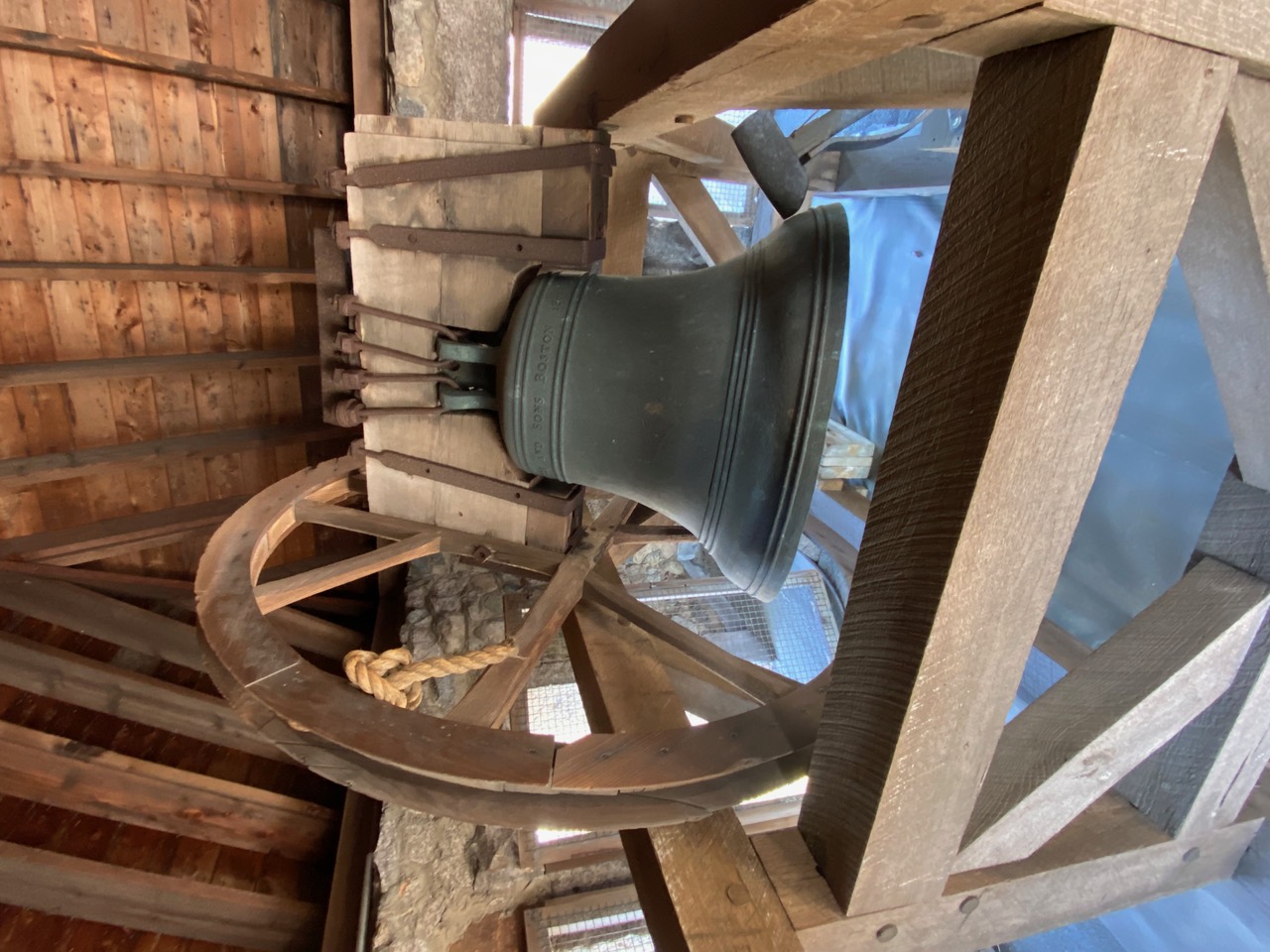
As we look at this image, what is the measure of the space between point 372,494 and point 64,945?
1.79 m

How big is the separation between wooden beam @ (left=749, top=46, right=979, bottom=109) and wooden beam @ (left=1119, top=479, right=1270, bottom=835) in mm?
697

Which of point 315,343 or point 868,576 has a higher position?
point 868,576

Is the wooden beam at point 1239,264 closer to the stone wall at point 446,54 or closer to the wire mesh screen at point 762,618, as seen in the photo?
the stone wall at point 446,54

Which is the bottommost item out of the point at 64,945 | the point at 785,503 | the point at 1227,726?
the point at 64,945

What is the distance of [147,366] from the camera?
96.2 inches

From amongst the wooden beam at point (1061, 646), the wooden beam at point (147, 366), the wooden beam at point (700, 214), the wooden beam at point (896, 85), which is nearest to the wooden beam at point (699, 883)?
the wooden beam at point (896, 85)

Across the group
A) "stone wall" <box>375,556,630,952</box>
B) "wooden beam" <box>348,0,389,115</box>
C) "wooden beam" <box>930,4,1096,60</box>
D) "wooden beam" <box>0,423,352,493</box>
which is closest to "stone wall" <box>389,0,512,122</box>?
"wooden beam" <box>348,0,389,115</box>

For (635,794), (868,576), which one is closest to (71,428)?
(635,794)

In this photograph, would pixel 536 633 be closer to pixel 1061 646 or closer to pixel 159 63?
pixel 1061 646

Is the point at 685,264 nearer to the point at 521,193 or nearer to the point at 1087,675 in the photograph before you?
the point at 521,193

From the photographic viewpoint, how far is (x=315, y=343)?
112 inches

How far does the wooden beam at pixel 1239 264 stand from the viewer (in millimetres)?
552

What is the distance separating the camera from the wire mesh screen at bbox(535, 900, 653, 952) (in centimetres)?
150

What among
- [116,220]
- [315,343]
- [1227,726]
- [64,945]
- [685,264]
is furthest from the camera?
[685,264]
